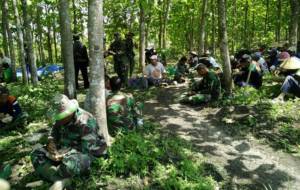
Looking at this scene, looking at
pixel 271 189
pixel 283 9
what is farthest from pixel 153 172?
pixel 283 9

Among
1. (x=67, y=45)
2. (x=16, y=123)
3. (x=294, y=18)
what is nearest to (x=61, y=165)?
(x=16, y=123)

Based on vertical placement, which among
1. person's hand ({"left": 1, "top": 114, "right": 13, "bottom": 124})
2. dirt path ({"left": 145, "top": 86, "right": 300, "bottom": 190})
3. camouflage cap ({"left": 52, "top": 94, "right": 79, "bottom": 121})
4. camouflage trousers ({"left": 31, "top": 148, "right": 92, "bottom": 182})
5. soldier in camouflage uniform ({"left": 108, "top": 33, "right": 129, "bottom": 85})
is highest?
soldier in camouflage uniform ({"left": 108, "top": 33, "right": 129, "bottom": 85})

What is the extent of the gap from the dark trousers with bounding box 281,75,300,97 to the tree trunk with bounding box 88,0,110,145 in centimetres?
585

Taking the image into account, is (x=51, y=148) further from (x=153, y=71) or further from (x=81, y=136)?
(x=153, y=71)

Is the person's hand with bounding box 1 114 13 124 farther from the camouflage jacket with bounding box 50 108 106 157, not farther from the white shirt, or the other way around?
the white shirt

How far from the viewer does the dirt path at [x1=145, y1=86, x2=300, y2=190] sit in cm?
608

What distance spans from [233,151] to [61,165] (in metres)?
3.60

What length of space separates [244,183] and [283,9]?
30737mm

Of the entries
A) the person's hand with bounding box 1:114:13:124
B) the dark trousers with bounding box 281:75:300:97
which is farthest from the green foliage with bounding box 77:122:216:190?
the dark trousers with bounding box 281:75:300:97

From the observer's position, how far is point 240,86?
37.6 feet

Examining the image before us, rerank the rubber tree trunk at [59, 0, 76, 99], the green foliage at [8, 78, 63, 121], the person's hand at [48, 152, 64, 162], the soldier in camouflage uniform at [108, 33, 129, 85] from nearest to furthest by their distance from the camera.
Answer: the person's hand at [48, 152, 64, 162] → the rubber tree trunk at [59, 0, 76, 99] → the green foliage at [8, 78, 63, 121] → the soldier in camouflage uniform at [108, 33, 129, 85]

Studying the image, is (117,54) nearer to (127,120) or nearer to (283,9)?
(127,120)

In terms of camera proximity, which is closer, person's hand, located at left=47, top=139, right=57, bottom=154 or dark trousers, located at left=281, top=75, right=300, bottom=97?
person's hand, located at left=47, top=139, right=57, bottom=154

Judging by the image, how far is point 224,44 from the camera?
10297mm
